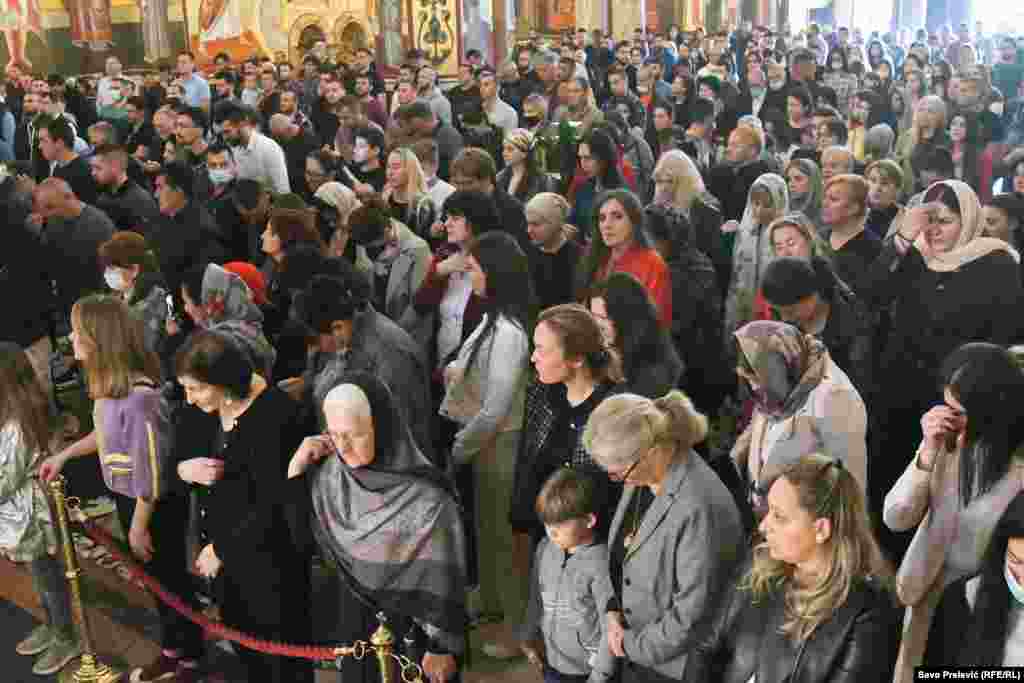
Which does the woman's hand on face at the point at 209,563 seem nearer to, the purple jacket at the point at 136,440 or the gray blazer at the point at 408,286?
the purple jacket at the point at 136,440

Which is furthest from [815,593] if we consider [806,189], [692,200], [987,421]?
[806,189]

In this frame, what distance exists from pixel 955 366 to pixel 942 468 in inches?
13.0

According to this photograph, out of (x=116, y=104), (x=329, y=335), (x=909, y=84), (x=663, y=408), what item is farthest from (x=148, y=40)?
(x=663, y=408)

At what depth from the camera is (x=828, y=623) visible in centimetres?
268

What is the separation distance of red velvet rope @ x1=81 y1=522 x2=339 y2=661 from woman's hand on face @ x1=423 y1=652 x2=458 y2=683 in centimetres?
23

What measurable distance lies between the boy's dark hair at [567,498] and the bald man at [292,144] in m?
6.69

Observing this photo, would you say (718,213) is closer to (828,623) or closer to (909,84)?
(828,623)

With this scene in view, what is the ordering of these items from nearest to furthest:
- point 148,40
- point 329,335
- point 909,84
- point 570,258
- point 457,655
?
1. point 457,655
2. point 329,335
3. point 570,258
4. point 909,84
5. point 148,40

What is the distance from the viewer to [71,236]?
6.76 metres

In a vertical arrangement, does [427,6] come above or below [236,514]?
above

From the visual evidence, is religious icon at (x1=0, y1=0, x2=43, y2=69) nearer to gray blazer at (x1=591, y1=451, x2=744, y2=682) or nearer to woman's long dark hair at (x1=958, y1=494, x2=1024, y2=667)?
gray blazer at (x1=591, y1=451, x2=744, y2=682)

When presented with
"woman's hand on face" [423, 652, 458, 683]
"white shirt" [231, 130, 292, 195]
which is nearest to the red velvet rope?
"woman's hand on face" [423, 652, 458, 683]

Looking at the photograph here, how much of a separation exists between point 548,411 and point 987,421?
4.85ft

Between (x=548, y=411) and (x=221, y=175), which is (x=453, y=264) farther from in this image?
(x=221, y=175)
